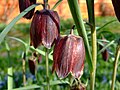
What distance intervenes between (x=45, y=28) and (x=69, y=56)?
117 millimetres

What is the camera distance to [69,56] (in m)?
1.05

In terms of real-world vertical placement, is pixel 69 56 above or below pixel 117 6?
below

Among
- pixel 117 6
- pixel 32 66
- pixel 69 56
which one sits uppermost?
pixel 117 6

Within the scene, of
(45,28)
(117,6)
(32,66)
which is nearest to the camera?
(117,6)

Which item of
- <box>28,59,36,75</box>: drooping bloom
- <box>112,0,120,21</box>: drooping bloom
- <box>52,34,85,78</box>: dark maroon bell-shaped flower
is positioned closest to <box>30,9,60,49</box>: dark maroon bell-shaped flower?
<box>52,34,85,78</box>: dark maroon bell-shaped flower

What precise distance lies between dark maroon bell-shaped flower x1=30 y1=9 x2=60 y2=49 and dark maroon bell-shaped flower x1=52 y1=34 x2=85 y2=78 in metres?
0.04

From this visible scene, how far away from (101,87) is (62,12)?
746 centimetres

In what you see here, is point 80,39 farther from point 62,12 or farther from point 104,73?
point 62,12

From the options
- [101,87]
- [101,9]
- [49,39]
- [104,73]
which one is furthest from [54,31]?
[101,9]

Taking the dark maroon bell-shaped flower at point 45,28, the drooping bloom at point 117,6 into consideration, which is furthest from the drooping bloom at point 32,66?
the drooping bloom at point 117,6

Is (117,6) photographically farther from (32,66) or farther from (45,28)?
(32,66)

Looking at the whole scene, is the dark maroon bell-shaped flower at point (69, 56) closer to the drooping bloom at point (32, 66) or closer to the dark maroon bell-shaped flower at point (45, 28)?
the dark maroon bell-shaped flower at point (45, 28)

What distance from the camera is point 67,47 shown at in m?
1.07

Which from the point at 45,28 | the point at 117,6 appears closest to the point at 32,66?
the point at 45,28
